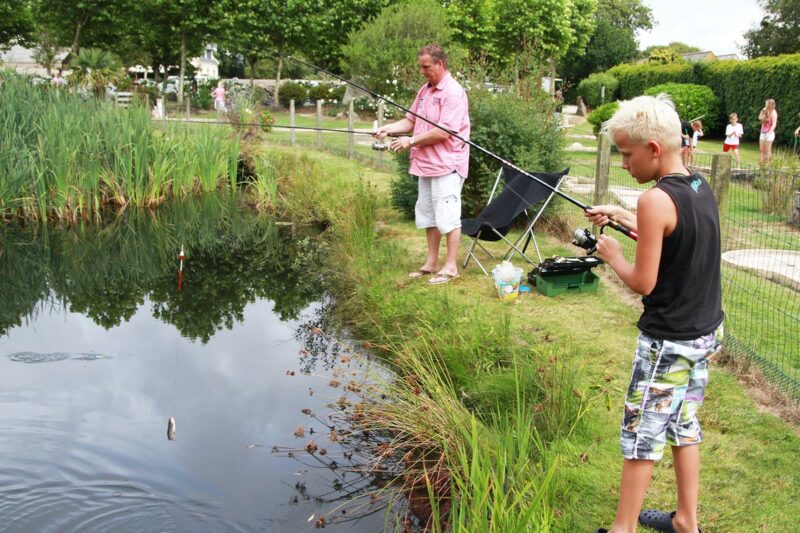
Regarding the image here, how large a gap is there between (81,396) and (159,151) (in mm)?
6498

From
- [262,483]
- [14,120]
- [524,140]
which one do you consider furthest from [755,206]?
[14,120]

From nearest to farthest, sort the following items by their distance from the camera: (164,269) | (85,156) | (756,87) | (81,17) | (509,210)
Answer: (509,210), (164,269), (85,156), (756,87), (81,17)

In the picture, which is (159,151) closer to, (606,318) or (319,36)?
(606,318)

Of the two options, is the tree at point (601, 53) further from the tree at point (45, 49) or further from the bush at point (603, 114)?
the tree at point (45, 49)

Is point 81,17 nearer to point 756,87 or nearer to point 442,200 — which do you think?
point 756,87

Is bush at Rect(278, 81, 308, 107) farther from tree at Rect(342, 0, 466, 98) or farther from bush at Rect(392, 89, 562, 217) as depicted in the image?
bush at Rect(392, 89, 562, 217)

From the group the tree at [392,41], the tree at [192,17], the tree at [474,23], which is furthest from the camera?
the tree at [474,23]

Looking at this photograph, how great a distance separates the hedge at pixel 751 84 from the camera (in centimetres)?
2062

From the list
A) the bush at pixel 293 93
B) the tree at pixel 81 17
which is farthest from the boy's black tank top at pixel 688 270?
the bush at pixel 293 93

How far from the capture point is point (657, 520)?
289 cm

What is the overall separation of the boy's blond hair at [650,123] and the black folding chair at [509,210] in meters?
3.67

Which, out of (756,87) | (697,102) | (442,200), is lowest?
(442,200)

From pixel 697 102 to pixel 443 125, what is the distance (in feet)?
66.2

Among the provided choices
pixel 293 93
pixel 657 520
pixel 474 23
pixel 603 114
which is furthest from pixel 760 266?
pixel 293 93
